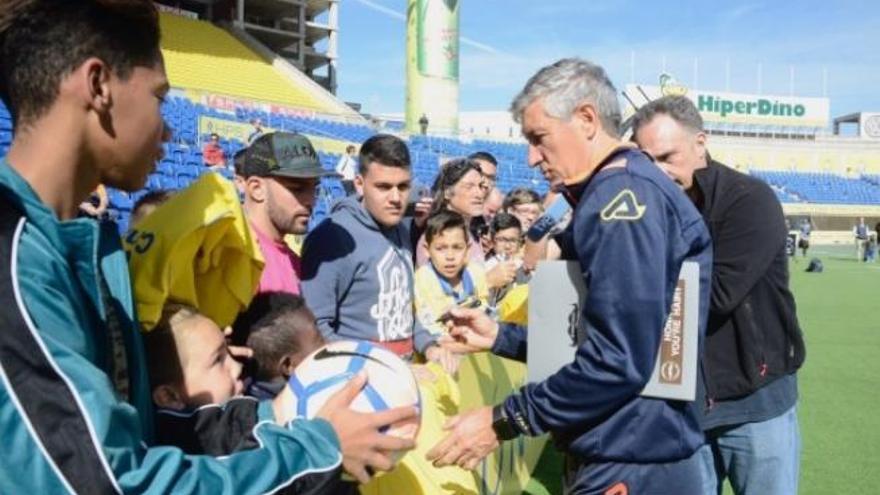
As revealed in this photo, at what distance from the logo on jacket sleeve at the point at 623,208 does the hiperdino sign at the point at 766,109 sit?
194ft

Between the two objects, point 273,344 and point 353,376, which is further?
point 273,344

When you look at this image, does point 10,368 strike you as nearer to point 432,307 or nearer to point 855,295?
point 432,307

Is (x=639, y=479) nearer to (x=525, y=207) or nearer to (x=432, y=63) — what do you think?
(x=525, y=207)

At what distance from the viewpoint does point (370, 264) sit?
392 cm

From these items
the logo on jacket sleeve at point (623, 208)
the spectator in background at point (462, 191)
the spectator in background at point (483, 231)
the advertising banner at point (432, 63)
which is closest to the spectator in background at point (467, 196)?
the spectator in background at point (462, 191)

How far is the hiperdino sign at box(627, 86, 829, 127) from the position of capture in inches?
2265

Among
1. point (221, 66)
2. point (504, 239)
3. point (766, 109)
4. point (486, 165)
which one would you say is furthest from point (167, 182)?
point (766, 109)


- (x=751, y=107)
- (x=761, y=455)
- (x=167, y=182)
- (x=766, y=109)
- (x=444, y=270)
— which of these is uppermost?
(x=751, y=107)

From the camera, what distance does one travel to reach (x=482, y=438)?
2492 mm

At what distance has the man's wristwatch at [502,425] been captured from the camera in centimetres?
245

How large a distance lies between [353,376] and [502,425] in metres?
0.64

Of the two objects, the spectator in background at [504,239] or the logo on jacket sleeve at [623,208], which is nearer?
the logo on jacket sleeve at [623,208]

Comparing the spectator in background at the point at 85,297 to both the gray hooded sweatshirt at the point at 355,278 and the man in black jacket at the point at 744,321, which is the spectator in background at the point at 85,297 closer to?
the man in black jacket at the point at 744,321

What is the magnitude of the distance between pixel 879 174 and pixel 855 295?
1704 inches
